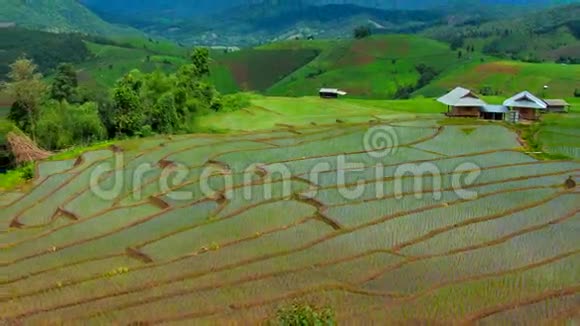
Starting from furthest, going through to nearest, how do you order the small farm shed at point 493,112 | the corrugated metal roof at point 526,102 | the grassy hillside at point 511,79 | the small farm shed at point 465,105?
the grassy hillside at point 511,79, the small farm shed at point 465,105, the small farm shed at point 493,112, the corrugated metal roof at point 526,102

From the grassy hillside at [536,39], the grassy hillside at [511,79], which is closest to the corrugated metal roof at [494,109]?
the grassy hillside at [511,79]

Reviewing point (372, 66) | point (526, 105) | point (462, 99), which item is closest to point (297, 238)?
point (526, 105)

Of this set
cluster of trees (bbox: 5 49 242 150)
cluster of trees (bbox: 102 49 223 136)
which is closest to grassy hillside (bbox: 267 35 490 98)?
cluster of trees (bbox: 102 49 223 136)

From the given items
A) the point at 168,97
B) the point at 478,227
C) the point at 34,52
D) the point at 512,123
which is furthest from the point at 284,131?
the point at 34,52

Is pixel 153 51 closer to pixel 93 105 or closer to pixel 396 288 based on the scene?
pixel 93 105

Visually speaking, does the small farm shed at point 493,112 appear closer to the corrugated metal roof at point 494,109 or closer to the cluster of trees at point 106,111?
the corrugated metal roof at point 494,109

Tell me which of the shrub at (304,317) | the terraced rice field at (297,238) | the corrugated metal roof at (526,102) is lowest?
the terraced rice field at (297,238)

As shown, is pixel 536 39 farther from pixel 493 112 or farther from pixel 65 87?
pixel 65 87

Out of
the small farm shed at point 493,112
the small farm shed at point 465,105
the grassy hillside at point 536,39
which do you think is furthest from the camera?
the grassy hillside at point 536,39
